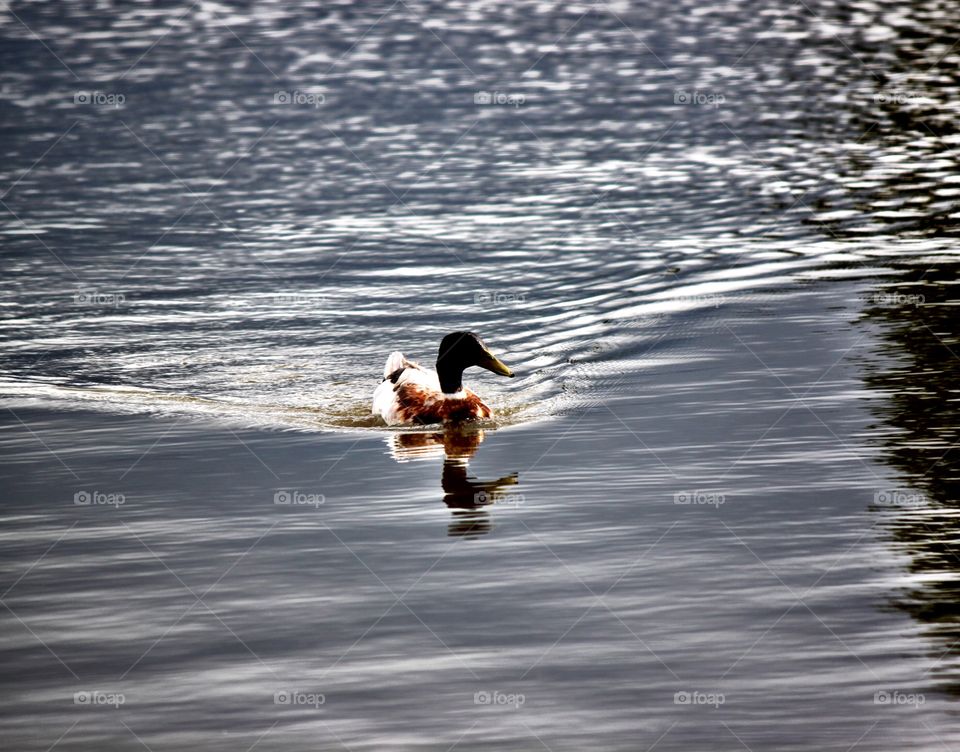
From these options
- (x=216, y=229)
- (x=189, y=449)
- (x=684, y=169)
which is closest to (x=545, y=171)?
(x=684, y=169)

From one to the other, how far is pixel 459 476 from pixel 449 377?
83.0 inches

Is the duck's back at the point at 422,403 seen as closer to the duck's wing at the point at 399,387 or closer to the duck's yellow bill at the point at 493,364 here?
the duck's wing at the point at 399,387

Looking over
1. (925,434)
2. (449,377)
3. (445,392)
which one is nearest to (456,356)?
(449,377)

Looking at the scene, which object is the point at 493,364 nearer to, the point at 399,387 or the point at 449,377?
the point at 449,377

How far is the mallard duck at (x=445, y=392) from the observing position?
13523mm

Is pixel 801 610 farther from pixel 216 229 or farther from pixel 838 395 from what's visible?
pixel 216 229

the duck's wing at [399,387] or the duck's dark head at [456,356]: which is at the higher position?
the duck's dark head at [456,356]

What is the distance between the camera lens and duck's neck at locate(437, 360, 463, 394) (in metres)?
13.6

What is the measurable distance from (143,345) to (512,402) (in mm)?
4394

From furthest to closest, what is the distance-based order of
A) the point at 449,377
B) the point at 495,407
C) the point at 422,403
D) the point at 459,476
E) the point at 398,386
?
Answer: the point at 495,407 < the point at 398,386 < the point at 449,377 < the point at 422,403 < the point at 459,476

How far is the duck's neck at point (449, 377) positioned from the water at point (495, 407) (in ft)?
1.97

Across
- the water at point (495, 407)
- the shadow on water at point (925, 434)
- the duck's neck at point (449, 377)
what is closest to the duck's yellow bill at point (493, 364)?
the duck's neck at point (449, 377)

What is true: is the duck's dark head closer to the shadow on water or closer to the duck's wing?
the duck's wing

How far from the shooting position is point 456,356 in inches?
536
